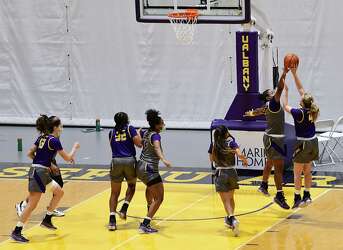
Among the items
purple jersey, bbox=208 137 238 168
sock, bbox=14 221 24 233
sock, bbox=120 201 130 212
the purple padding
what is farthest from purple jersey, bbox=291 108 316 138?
sock, bbox=14 221 24 233

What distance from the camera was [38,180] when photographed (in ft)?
44.3

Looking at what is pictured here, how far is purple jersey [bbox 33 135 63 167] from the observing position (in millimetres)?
13508

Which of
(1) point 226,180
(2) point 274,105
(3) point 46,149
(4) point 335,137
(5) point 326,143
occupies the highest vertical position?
(2) point 274,105

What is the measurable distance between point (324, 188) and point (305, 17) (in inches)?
248

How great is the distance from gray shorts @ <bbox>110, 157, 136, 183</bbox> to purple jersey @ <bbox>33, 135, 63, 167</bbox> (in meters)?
0.86

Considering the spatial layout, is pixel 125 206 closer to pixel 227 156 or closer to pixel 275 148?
pixel 227 156

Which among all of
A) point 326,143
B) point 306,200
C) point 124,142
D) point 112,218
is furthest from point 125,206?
point 326,143

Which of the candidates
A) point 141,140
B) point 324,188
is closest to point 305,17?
point 324,188

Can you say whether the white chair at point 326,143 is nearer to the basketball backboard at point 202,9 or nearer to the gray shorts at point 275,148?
the basketball backboard at point 202,9

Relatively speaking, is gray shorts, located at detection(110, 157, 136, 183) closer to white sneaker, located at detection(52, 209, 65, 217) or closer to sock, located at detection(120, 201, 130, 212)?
sock, located at detection(120, 201, 130, 212)

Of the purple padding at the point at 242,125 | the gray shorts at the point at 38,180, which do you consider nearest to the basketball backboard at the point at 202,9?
the purple padding at the point at 242,125

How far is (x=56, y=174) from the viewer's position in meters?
14.4

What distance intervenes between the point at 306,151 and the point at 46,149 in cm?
386

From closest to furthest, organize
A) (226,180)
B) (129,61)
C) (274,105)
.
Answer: (226,180)
(274,105)
(129,61)
